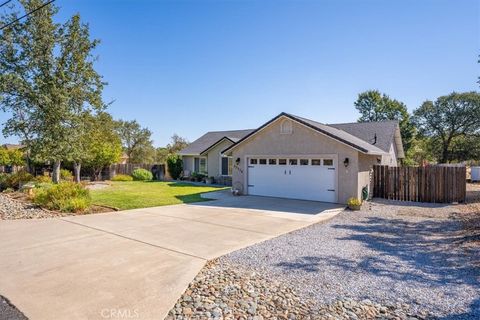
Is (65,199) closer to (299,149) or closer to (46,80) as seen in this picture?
(46,80)

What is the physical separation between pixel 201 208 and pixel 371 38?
9.90m

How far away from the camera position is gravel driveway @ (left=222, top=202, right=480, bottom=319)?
4.33m

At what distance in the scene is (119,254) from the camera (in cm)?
607

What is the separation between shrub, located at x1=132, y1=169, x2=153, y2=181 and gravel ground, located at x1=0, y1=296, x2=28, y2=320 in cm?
2271

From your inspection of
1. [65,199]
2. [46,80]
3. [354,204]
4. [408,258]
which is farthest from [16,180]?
[408,258]

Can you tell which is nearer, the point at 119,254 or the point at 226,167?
the point at 119,254

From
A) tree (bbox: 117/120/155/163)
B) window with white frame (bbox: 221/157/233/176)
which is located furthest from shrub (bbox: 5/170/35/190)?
tree (bbox: 117/120/155/163)

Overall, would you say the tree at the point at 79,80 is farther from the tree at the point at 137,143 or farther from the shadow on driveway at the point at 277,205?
the tree at the point at 137,143

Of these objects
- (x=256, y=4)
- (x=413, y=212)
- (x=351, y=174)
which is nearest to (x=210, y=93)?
(x=256, y=4)

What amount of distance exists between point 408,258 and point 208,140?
73.2 ft

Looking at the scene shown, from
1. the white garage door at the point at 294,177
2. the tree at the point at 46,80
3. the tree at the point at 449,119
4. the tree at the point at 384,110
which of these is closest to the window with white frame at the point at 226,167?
the white garage door at the point at 294,177

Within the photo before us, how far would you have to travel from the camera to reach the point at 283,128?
1483 cm

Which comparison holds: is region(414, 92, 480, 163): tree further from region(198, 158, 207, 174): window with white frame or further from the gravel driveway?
the gravel driveway

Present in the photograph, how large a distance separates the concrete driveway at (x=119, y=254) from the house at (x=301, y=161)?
7.63 feet
